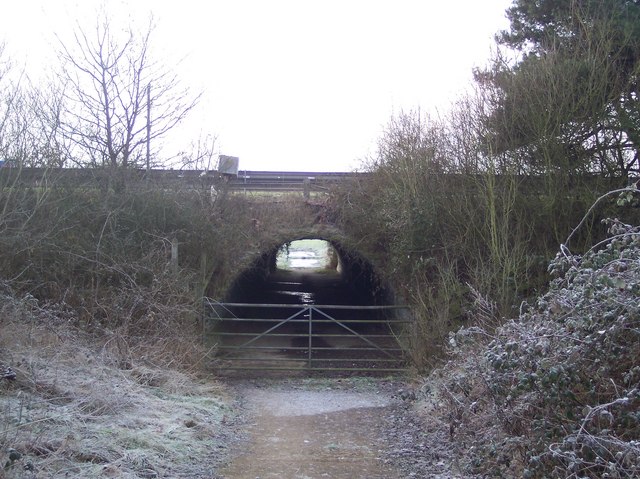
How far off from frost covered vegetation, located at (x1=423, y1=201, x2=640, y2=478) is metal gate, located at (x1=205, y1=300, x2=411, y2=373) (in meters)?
7.83

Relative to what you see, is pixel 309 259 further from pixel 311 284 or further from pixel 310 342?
pixel 310 342

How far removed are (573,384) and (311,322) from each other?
34.3 feet

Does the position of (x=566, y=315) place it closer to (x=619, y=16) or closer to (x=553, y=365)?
(x=553, y=365)

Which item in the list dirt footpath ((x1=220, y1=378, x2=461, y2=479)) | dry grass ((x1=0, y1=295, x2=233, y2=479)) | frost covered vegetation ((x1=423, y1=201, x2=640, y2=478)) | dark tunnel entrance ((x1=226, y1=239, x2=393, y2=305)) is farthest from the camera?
dark tunnel entrance ((x1=226, y1=239, x2=393, y2=305))

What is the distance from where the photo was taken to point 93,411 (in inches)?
330

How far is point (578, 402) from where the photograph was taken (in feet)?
19.3

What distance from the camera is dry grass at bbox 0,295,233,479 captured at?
672 cm

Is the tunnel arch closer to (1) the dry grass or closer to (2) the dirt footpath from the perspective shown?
(2) the dirt footpath

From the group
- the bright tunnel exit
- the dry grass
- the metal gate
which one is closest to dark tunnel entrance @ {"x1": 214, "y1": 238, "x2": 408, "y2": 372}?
the metal gate

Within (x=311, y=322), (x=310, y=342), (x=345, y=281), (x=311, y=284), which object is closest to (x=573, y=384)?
(x=310, y=342)

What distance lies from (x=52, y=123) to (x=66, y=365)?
7.45m

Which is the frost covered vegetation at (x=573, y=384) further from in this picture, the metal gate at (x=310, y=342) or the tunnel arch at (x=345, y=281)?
the tunnel arch at (x=345, y=281)

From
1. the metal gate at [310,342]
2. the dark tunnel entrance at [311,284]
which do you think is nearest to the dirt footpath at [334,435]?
the metal gate at [310,342]

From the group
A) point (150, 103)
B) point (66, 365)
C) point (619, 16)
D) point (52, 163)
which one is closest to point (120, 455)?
point (66, 365)
